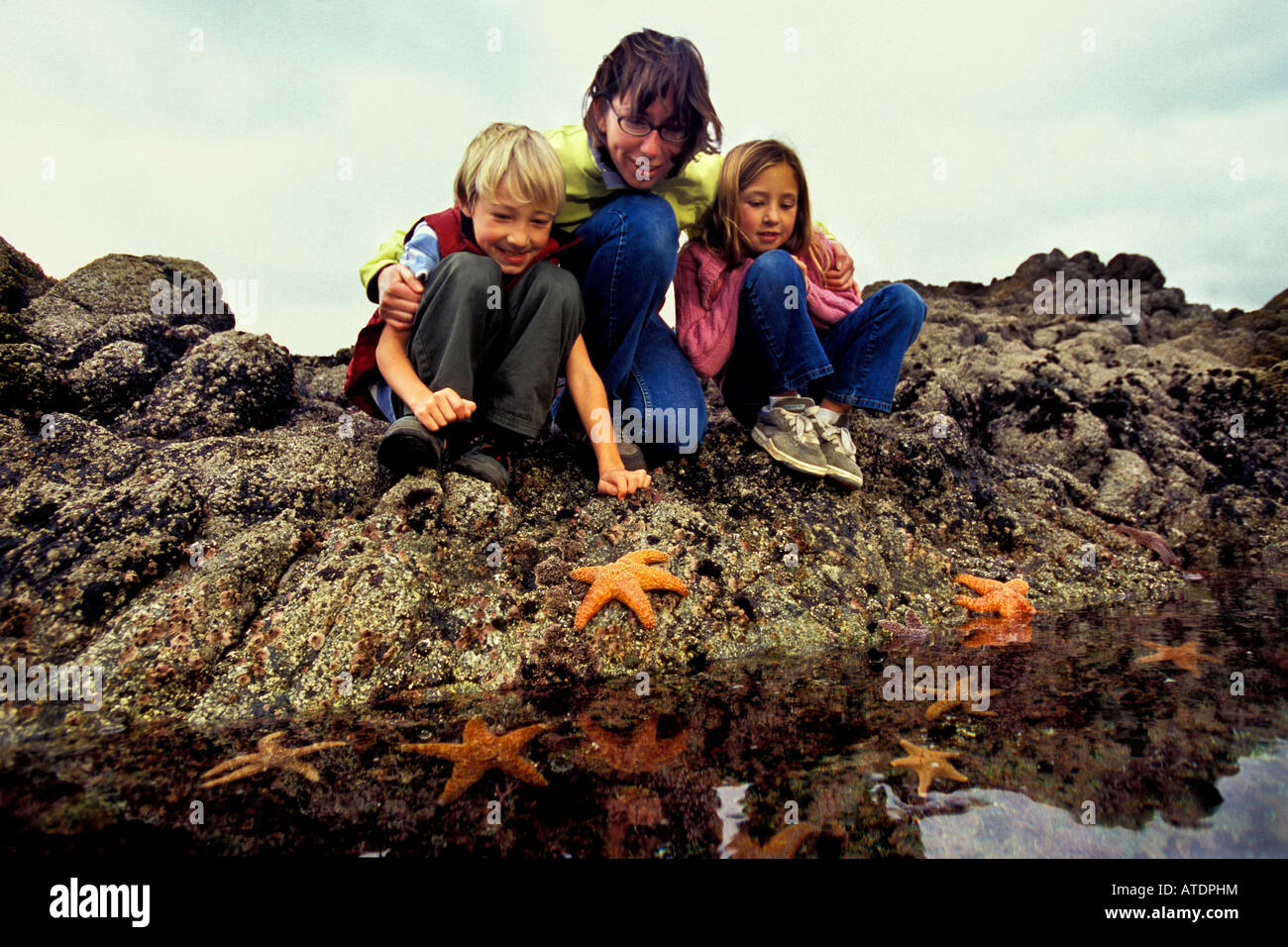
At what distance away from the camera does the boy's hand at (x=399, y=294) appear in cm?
361

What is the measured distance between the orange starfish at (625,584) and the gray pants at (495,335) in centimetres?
85

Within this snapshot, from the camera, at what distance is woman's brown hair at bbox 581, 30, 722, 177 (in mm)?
3660

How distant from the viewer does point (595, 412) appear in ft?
13.1

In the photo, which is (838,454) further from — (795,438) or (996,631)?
(996,631)

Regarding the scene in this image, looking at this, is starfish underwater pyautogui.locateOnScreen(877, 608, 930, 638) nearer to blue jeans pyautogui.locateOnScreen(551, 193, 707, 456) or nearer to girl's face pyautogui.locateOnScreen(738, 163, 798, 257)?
blue jeans pyautogui.locateOnScreen(551, 193, 707, 456)

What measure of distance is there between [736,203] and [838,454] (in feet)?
5.46

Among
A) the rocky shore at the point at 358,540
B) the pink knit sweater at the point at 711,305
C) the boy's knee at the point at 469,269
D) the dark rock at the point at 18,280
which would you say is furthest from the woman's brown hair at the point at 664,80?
the dark rock at the point at 18,280

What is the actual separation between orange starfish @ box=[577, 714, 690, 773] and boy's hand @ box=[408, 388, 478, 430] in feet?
5.31

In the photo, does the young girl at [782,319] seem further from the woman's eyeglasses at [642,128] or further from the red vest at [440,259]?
the red vest at [440,259]

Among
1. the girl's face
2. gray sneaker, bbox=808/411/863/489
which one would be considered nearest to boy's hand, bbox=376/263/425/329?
the girl's face

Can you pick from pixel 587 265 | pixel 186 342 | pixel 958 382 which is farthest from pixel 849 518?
pixel 186 342

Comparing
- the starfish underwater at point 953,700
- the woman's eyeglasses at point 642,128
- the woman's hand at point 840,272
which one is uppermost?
the woman's eyeglasses at point 642,128

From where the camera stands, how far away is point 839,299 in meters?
4.64
